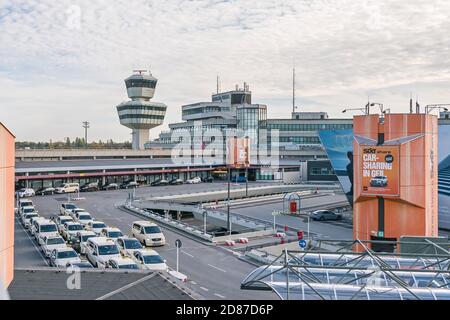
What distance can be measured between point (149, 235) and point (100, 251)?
16.0ft

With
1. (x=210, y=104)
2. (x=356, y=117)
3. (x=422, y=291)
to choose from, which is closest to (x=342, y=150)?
(x=356, y=117)

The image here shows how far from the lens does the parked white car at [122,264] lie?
17.3 meters

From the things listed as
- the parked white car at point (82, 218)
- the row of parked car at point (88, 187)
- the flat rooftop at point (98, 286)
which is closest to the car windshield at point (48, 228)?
the parked white car at point (82, 218)

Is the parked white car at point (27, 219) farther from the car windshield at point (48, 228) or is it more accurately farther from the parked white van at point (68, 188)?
the parked white van at point (68, 188)

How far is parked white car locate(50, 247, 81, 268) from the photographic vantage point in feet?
61.5

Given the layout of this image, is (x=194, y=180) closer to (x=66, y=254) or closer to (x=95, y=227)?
(x=95, y=227)

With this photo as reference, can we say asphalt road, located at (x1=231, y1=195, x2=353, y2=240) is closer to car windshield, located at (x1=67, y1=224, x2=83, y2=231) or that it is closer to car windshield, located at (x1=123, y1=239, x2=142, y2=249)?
car windshield, located at (x1=123, y1=239, x2=142, y2=249)

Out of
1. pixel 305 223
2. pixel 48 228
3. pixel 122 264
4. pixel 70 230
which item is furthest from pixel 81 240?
pixel 305 223

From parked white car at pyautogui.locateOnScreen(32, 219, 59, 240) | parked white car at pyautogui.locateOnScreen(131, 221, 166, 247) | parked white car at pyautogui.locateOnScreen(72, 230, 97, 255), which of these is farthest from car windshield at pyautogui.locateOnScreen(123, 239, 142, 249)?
parked white car at pyautogui.locateOnScreen(32, 219, 59, 240)

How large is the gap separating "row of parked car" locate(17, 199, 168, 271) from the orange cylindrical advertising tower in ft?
32.6

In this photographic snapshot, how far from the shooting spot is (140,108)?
80.3 m

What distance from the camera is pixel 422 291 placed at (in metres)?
8.17
